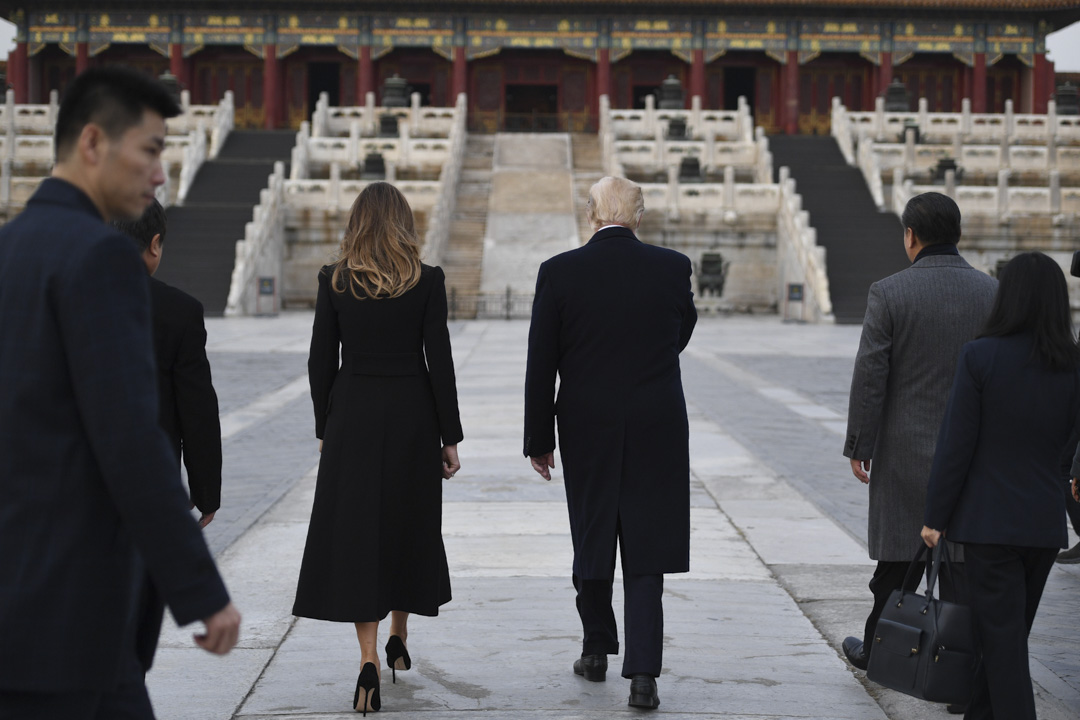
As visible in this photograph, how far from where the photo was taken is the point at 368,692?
429cm

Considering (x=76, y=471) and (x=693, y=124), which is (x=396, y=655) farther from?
(x=693, y=124)

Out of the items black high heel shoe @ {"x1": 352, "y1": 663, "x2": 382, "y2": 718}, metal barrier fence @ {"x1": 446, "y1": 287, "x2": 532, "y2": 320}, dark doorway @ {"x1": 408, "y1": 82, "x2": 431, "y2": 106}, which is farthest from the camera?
dark doorway @ {"x1": 408, "y1": 82, "x2": 431, "y2": 106}

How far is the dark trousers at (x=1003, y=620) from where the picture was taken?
3816 mm

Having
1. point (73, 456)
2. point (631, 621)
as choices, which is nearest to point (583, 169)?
point (631, 621)

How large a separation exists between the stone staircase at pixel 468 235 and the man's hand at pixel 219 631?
24857 millimetres

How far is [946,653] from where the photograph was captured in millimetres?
3812

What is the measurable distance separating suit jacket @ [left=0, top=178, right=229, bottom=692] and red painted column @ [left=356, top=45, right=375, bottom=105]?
147 feet

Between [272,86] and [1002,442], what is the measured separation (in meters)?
44.9

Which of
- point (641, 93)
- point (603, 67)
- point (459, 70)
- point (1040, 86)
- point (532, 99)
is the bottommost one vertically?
point (532, 99)

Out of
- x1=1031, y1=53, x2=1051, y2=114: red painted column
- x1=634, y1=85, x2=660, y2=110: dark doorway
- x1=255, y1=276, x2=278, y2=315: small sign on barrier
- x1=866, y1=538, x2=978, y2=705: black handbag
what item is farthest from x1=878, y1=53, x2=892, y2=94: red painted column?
x1=866, y1=538, x2=978, y2=705: black handbag

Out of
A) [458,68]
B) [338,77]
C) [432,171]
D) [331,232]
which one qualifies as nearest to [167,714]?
[331,232]

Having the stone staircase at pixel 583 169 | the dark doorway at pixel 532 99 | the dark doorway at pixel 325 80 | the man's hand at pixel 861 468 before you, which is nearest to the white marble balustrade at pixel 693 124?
the stone staircase at pixel 583 169

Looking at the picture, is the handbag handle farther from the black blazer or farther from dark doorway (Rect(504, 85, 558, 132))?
dark doorway (Rect(504, 85, 558, 132))

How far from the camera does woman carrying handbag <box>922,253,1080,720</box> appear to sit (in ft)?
12.7
